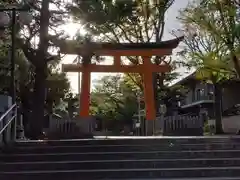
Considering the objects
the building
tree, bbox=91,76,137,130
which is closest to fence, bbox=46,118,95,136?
the building

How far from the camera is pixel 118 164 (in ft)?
34.1

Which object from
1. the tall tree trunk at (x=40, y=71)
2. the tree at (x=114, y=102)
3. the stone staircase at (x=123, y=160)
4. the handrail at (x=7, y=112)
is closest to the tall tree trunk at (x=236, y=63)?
the tall tree trunk at (x=40, y=71)

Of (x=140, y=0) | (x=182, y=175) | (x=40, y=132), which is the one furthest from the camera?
(x=140, y=0)

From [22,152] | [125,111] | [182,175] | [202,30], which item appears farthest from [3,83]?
[125,111]

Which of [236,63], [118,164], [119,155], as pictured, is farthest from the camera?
[236,63]

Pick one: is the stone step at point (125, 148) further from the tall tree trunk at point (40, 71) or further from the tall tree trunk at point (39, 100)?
the tall tree trunk at point (39, 100)

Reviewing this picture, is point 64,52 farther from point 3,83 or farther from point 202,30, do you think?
point 202,30

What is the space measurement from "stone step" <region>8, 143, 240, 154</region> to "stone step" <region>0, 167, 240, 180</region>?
4.63 ft

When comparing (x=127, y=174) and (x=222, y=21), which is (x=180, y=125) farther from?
(x=127, y=174)

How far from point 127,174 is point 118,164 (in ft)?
1.83

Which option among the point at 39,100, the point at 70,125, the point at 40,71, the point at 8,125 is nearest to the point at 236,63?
the point at 70,125

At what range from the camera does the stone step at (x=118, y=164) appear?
10.2 m

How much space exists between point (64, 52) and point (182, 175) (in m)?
10.1

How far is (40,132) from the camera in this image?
699 inches
